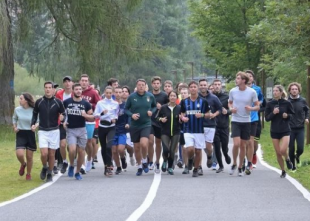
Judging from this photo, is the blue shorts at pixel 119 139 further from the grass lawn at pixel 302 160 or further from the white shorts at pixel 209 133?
the grass lawn at pixel 302 160

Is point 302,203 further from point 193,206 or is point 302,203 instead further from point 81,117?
point 81,117

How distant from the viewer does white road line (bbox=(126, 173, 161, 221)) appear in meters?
11.7

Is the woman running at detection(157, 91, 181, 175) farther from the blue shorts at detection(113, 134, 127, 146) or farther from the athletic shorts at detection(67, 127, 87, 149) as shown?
the athletic shorts at detection(67, 127, 87, 149)

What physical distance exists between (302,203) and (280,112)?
4.65 m

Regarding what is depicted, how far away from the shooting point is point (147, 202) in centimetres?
1328

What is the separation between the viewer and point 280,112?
1753 centimetres

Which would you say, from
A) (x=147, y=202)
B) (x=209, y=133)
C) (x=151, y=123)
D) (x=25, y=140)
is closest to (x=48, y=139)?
(x=25, y=140)

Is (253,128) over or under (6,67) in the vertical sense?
under

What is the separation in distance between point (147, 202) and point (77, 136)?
14.0 ft

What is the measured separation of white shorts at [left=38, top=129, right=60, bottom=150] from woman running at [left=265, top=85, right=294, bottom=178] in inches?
174

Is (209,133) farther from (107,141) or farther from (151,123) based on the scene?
(107,141)

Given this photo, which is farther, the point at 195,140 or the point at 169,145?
the point at 169,145

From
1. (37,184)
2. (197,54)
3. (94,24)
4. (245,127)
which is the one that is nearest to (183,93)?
(245,127)

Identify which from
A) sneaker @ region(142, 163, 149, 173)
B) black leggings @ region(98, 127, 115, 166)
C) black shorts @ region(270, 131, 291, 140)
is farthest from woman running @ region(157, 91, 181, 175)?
black shorts @ region(270, 131, 291, 140)
